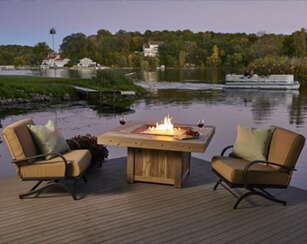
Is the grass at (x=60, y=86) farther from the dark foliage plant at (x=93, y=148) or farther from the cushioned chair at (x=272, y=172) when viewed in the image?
the cushioned chair at (x=272, y=172)

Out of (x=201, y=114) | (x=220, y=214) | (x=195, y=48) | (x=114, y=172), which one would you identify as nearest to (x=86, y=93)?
(x=201, y=114)

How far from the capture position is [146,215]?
3.73m

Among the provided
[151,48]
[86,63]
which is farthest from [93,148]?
[151,48]

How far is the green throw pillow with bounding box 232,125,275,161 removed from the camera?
170 inches

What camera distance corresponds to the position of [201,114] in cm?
1557

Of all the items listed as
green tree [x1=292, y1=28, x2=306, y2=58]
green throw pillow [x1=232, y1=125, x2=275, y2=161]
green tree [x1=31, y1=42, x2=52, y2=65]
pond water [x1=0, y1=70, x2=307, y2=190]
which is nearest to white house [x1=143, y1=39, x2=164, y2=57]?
green tree [x1=31, y1=42, x2=52, y2=65]

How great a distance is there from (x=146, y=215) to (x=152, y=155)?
3.62ft

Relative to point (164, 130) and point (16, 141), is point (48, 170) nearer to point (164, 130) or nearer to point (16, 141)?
point (16, 141)

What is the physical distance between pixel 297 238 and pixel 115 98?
1956 centimetres

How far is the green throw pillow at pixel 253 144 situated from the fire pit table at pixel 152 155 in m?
0.43

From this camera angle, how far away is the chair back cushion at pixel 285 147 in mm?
3914

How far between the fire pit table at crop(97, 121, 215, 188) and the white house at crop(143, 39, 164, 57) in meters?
78.8

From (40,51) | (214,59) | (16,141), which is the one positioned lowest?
(16,141)

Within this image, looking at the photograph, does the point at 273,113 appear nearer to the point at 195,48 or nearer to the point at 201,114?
the point at 201,114
